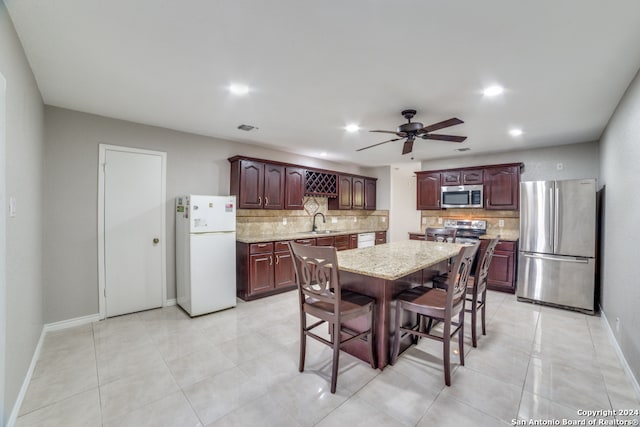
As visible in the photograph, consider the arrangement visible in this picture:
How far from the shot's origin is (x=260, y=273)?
13.3 ft

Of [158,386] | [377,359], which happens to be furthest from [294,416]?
[158,386]

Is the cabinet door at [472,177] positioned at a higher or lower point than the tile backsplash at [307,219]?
higher

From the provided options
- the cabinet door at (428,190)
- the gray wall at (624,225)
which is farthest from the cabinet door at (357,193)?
the gray wall at (624,225)

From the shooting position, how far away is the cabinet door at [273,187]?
177 inches

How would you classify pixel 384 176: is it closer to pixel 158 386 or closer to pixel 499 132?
pixel 499 132

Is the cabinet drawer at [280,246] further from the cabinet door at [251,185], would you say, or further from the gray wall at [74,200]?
the gray wall at [74,200]

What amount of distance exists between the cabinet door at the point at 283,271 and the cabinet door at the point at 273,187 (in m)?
0.85

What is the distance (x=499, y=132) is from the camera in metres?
3.81

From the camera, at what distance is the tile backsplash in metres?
4.62

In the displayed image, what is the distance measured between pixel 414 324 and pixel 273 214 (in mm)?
3019

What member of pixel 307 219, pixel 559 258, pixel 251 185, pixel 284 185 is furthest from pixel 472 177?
pixel 251 185

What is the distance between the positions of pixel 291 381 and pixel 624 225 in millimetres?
3207

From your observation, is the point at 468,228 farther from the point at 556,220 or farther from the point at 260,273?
the point at 260,273

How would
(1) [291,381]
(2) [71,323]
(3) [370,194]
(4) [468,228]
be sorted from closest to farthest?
(1) [291,381]
(2) [71,323]
(4) [468,228]
(3) [370,194]
